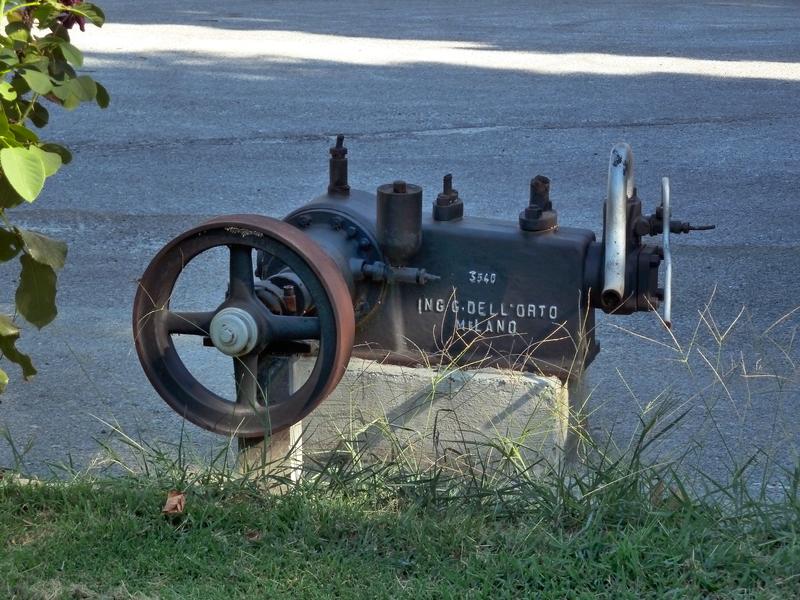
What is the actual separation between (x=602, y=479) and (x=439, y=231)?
0.80 metres

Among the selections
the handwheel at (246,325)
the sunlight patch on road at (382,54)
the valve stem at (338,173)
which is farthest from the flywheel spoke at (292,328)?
the sunlight patch on road at (382,54)

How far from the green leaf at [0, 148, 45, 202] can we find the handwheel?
533 millimetres

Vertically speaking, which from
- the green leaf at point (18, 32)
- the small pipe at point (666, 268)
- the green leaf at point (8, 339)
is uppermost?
the green leaf at point (18, 32)

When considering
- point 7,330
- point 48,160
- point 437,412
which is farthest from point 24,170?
point 437,412

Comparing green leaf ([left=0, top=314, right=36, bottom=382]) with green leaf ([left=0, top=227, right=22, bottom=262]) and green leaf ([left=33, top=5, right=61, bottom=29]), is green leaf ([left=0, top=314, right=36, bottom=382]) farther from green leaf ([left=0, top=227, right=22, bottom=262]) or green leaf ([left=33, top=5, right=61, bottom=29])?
green leaf ([left=33, top=5, right=61, bottom=29])

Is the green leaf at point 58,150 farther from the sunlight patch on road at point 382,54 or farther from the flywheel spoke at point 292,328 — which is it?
the sunlight patch on road at point 382,54

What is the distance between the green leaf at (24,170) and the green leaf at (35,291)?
40 centimetres

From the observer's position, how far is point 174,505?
267 centimetres

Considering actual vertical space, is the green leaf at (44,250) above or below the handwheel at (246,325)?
above

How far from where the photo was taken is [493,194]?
20.2 ft

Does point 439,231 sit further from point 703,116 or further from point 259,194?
point 703,116

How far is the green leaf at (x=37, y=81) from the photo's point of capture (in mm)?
2365

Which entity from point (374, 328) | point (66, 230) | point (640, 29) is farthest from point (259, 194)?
point (640, 29)

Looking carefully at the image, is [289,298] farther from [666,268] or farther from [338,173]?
[666,268]
